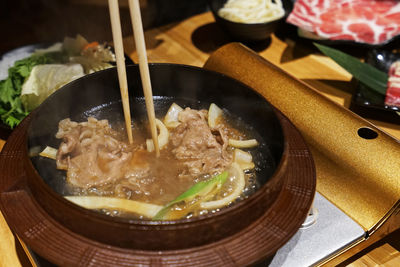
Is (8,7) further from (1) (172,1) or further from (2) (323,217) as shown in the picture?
(2) (323,217)

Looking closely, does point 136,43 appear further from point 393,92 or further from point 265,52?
point 265,52

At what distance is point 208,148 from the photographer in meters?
1.70

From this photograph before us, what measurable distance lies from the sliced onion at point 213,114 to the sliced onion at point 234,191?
300 millimetres

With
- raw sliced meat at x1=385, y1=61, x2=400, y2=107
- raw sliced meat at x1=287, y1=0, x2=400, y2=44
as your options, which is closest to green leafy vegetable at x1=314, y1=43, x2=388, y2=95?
raw sliced meat at x1=385, y1=61, x2=400, y2=107

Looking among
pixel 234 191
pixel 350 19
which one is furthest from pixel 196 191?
pixel 350 19

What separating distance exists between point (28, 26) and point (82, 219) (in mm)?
3907

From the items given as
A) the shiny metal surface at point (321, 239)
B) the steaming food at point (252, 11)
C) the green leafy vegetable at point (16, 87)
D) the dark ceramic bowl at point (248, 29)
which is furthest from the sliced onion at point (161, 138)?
the steaming food at point (252, 11)

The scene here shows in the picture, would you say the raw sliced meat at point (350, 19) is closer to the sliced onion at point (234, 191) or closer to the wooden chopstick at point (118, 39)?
the sliced onion at point (234, 191)

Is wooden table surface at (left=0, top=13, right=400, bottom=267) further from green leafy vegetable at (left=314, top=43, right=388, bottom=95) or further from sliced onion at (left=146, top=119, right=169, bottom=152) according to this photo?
sliced onion at (left=146, top=119, right=169, bottom=152)

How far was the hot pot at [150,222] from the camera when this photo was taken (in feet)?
3.96

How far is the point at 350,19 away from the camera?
305cm

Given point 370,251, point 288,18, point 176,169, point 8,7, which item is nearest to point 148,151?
point 176,169

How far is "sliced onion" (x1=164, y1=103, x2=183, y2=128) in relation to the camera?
1903mm

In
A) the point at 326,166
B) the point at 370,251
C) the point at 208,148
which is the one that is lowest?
the point at 370,251
